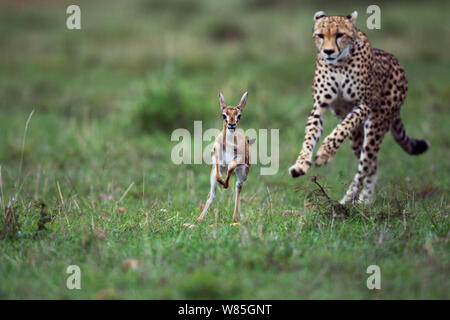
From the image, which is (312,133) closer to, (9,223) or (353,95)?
(353,95)

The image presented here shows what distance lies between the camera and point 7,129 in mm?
10883

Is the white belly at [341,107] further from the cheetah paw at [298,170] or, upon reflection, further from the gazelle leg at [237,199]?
the gazelle leg at [237,199]

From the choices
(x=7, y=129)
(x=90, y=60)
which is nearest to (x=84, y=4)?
(x=90, y=60)

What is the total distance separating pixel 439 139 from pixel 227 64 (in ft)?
21.7

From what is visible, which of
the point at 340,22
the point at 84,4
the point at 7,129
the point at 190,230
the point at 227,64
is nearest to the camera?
the point at 190,230

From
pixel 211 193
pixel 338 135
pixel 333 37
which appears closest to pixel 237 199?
pixel 211 193

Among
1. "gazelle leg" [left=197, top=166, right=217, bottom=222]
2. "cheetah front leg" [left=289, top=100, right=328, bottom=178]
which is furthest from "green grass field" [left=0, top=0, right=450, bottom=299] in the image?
"cheetah front leg" [left=289, top=100, right=328, bottom=178]

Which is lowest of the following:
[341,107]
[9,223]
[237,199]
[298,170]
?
[9,223]

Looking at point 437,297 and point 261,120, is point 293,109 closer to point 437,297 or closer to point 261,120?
point 261,120

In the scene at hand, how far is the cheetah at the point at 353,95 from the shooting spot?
5.74 m

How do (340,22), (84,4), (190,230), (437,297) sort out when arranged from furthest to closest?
1. (84,4)
2. (340,22)
3. (190,230)
4. (437,297)

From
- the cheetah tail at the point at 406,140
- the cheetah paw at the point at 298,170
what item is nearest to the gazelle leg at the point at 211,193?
the cheetah paw at the point at 298,170

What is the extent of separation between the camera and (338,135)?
18.7 feet

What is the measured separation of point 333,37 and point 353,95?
0.68 m
